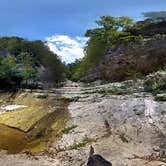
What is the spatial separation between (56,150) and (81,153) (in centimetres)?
148

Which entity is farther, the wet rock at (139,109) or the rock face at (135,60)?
the rock face at (135,60)

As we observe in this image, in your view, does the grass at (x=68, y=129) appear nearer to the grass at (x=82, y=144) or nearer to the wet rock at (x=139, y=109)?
the grass at (x=82, y=144)

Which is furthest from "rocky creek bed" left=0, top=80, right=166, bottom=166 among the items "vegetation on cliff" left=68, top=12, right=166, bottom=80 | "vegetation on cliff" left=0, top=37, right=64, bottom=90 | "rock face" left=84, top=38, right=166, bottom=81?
"vegetation on cliff" left=68, top=12, right=166, bottom=80

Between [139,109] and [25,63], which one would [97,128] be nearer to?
[139,109]

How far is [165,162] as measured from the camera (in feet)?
55.8

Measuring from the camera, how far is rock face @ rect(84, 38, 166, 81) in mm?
33812

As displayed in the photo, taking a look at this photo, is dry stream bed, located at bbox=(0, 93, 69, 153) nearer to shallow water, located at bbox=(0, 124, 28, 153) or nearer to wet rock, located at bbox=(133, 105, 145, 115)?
shallow water, located at bbox=(0, 124, 28, 153)

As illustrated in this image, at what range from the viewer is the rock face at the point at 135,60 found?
33812mm

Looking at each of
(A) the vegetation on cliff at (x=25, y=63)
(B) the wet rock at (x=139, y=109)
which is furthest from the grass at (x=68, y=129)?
(A) the vegetation on cliff at (x=25, y=63)

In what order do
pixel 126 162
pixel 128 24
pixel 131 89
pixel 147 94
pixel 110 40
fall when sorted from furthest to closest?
pixel 128 24 → pixel 110 40 → pixel 131 89 → pixel 147 94 → pixel 126 162

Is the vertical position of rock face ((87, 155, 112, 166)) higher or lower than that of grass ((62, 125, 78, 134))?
lower

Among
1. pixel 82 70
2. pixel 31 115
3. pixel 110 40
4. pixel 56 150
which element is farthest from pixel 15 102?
pixel 82 70

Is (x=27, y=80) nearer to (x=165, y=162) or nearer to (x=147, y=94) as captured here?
(x=147, y=94)

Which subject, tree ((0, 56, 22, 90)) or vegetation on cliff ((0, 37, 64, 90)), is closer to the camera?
tree ((0, 56, 22, 90))
